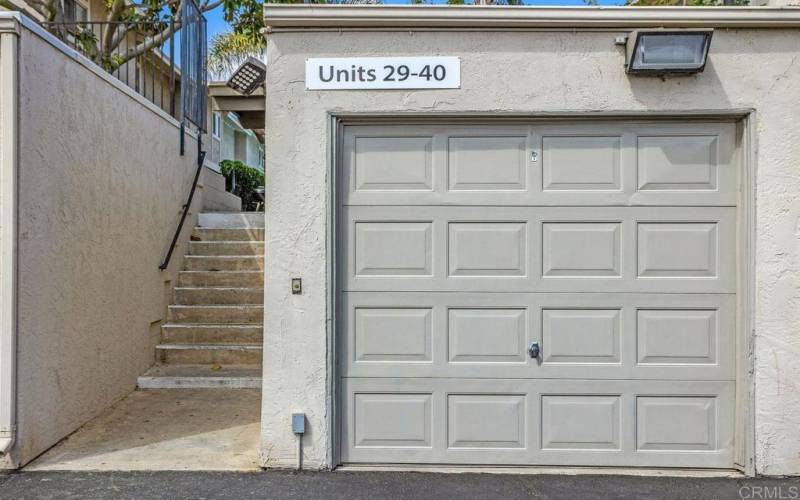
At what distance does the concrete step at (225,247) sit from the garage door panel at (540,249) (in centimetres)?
382

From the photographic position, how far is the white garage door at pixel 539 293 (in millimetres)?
3828

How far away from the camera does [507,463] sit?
Result: 12.7 feet

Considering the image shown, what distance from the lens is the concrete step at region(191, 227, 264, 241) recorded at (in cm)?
762

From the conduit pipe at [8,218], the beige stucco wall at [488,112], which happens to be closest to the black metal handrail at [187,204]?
the conduit pipe at [8,218]

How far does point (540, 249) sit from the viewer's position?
3.88 m

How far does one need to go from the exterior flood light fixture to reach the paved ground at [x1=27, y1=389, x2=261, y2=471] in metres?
3.71

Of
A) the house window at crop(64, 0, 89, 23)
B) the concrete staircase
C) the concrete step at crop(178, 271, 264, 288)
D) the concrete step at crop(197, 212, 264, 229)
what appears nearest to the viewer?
the concrete staircase

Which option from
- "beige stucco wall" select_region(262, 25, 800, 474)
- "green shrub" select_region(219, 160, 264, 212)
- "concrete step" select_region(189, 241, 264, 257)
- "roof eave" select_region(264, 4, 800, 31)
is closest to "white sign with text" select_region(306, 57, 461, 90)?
"beige stucco wall" select_region(262, 25, 800, 474)

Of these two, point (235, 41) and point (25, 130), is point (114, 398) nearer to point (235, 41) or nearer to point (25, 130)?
point (25, 130)

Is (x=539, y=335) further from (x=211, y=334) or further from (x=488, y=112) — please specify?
(x=211, y=334)

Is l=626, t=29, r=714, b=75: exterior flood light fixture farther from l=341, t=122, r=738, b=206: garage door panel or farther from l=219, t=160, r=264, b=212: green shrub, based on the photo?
l=219, t=160, r=264, b=212: green shrub

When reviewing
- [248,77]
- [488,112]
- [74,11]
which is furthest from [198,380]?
[74,11]

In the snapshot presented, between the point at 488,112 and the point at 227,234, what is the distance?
491cm

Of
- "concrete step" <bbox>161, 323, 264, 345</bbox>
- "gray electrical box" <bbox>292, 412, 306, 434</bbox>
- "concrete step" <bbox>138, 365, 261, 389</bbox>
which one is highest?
"concrete step" <bbox>161, 323, 264, 345</bbox>
